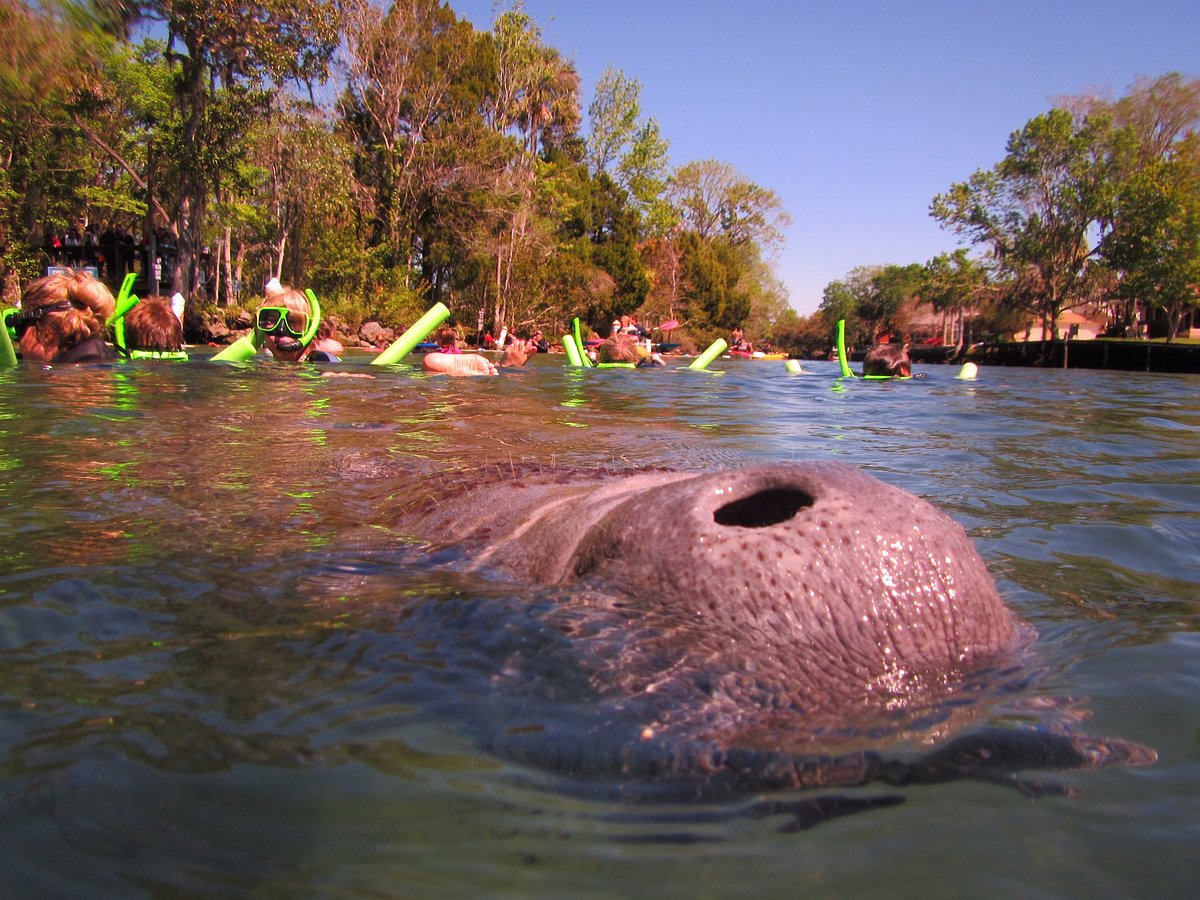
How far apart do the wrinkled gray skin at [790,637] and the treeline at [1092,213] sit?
45.5 m

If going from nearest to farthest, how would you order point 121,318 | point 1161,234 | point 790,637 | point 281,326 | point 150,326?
point 790,637 < point 121,318 < point 150,326 < point 281,326 < point 1161,234

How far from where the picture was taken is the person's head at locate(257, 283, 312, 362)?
14375 millimetres

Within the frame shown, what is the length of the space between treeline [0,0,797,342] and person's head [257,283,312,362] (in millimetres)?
7504

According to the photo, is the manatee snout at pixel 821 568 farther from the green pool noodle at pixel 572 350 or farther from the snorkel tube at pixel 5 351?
the green pool noodle at pixel 572 350

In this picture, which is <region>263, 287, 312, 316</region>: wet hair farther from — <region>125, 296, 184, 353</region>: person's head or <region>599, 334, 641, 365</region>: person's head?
<region>599, 334, 641, 365</region>: person's head

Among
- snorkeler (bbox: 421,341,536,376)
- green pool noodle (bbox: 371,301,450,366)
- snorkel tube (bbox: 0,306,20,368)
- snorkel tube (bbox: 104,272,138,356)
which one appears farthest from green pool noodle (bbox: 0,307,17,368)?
snorkeler (bbox: 421,341,536,376)

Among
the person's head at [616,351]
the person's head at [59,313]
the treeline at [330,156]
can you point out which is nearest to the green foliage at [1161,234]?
the treeline at [330,156]

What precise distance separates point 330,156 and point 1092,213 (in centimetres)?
3680

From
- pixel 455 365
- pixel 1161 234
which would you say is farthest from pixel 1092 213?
pixel 455 365

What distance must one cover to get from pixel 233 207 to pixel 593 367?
2250 cm

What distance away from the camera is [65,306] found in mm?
10938

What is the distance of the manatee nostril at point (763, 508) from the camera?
6.05 feet

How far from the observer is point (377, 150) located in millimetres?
36781

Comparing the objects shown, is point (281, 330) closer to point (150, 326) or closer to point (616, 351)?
point (150, 326)
